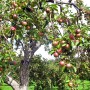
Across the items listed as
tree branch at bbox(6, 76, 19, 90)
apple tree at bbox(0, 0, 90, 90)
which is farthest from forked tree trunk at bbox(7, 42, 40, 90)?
apple tree at bbox(0, 0, 90, 90)

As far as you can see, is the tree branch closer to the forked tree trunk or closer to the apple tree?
the forked tree trunk

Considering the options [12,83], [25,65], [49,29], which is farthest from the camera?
[25,65]

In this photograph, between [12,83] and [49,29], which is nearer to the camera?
[49,29]

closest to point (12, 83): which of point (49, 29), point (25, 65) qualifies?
point (25, 65)

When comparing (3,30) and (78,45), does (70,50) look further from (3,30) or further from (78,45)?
(3,30)

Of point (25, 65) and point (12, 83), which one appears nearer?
point (12, 83)

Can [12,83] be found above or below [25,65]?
below

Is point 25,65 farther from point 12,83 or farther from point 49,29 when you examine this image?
point 49,29

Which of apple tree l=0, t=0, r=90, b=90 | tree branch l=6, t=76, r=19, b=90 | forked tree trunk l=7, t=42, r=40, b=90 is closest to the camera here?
apple tree l=0, t=0, r=90, b=90

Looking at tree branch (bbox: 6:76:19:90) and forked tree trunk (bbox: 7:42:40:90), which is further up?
forked tree trunk (bbox: 7:42:40:90)

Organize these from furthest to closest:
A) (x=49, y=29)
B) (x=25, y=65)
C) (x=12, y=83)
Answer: (x=25, y=65)
(x=12, y=83)
(x=49, y=29)

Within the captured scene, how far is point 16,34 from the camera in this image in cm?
449

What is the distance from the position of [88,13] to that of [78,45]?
1263 mm

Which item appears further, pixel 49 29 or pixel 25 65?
pixel 25 65
